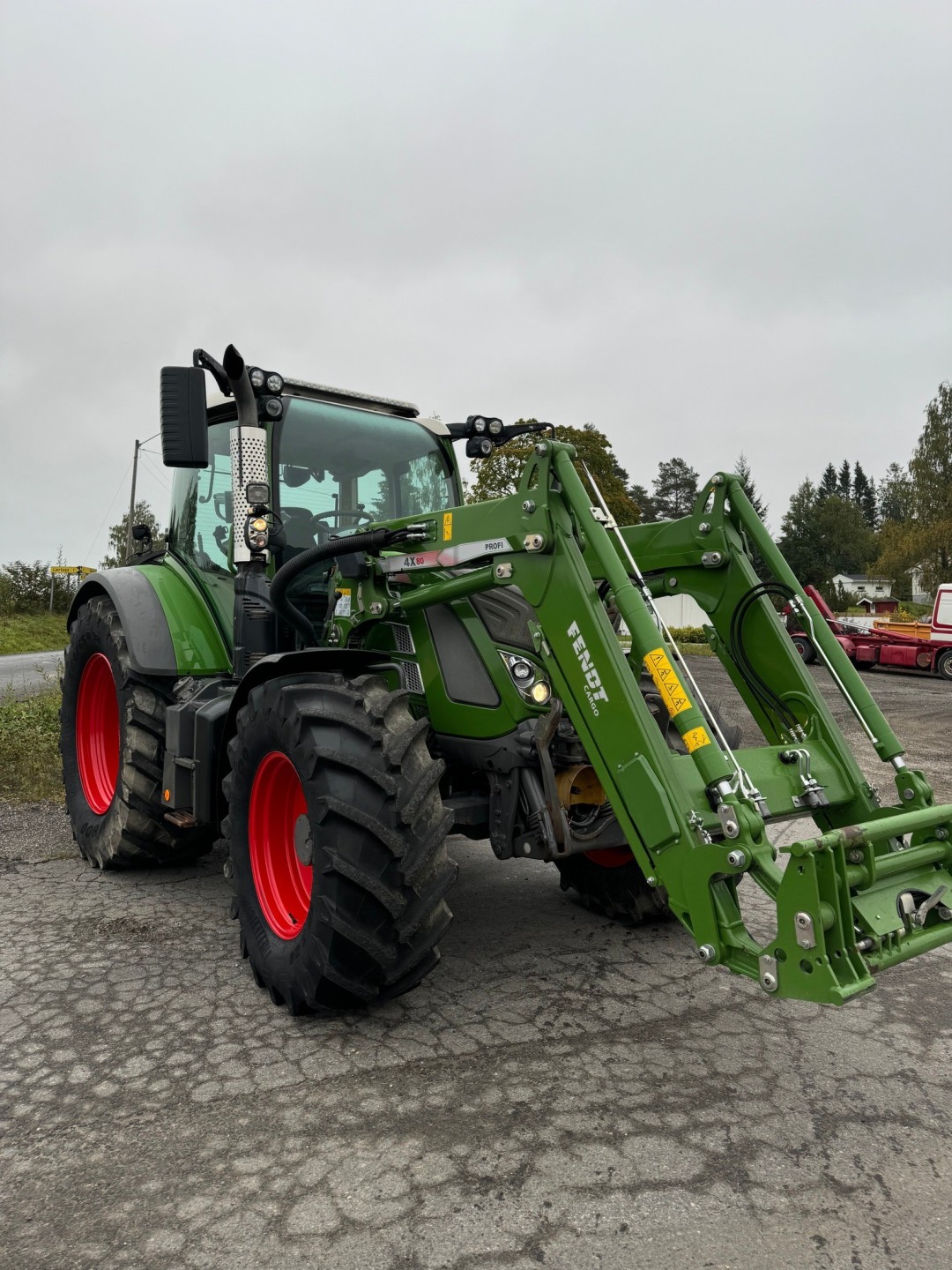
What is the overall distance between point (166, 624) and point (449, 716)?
6.35ft

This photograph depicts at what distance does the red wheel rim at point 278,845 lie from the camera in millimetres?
3807

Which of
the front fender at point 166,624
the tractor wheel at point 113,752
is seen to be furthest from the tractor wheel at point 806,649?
the tractor wheel at point 113,752

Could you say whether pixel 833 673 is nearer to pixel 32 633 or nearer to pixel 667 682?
pixel 667 682

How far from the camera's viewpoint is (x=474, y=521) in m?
3.70

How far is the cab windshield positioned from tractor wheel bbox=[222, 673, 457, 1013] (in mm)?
1385

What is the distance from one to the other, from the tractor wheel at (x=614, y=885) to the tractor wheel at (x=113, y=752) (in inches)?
82.8

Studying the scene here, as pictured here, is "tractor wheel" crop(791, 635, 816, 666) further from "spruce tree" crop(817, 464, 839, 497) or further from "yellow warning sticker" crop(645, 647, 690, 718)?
"spruce tree" crop(817, 464, 839, 497)

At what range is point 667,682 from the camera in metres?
3.04

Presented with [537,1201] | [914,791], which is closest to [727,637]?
[914,791]

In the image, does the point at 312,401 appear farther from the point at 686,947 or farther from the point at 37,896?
the point at 686,947

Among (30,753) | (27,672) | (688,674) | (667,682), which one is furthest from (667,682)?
(27,672)

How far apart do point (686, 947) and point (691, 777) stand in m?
1.59

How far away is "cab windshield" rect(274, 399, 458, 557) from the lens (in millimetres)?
4738

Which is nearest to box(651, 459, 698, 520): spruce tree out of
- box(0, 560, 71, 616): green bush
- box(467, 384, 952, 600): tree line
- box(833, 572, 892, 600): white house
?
box(467, 384, 952, 600): tree line
